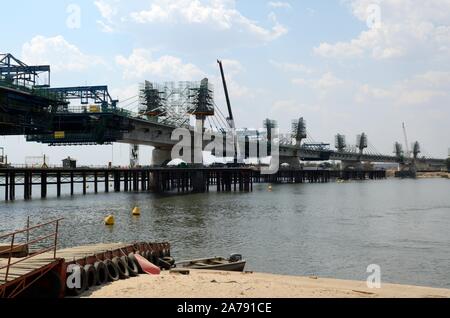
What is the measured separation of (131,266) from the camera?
20750 mm

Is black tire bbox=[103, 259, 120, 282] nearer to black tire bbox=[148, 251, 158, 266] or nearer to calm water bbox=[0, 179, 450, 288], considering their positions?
black tire bbox=[148, 251, 158, 266]

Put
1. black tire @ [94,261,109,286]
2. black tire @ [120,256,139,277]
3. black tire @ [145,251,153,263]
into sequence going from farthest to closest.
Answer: black tire @ [145,251,153,263]
black tire @ [120,256,139,277]
black tire @ [94,261,109,286]

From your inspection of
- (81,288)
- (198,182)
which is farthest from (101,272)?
(198,182)

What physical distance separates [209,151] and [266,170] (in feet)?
171

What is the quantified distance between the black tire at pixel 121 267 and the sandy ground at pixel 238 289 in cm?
48

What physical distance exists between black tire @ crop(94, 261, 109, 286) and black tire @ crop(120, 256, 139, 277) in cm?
175

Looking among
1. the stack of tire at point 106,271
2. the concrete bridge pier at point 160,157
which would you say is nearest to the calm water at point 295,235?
the stack of tire at point 106,271

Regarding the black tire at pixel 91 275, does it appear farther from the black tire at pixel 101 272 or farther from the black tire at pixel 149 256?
the black tire at pixel 149 256

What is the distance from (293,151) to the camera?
189000 mm

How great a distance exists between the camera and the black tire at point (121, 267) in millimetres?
19438

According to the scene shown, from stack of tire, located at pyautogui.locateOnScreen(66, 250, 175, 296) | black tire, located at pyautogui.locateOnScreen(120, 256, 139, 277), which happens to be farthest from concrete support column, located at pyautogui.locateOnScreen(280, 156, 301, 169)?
black tire, located at pyautogui.locateOnScreen(120, 256, 139, 277)

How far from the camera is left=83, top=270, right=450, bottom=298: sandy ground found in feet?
54.0

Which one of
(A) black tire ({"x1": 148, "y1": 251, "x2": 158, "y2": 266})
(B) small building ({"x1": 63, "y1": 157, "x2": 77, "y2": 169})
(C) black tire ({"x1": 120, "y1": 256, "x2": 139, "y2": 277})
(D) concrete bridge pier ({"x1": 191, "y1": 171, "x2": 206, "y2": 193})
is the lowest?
(A) black tire ({"x1": 148, "y1": 251, "x2": 158, "y2": 266})
